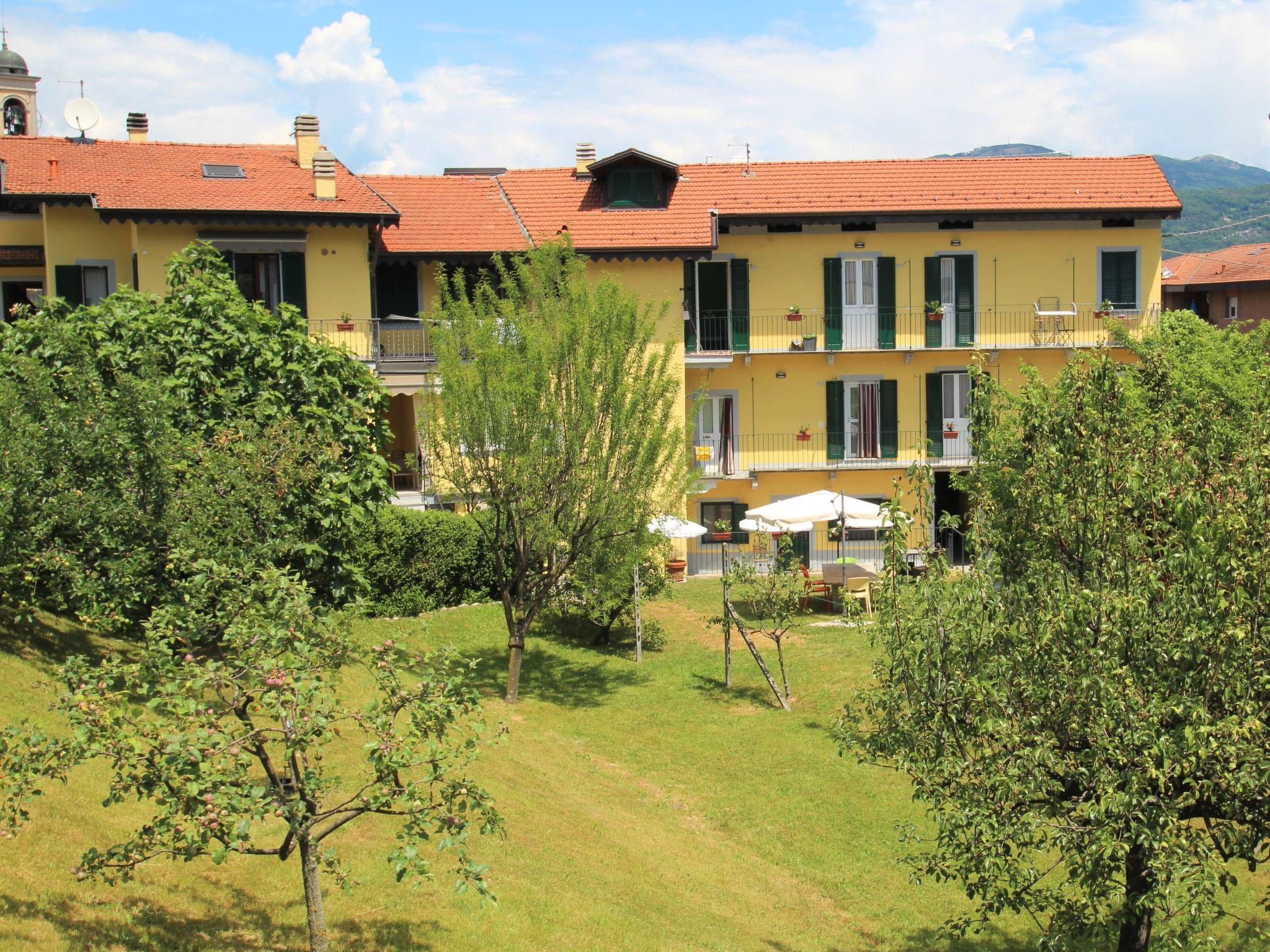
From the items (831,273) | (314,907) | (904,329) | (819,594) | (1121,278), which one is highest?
(831,273)

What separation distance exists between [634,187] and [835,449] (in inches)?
352

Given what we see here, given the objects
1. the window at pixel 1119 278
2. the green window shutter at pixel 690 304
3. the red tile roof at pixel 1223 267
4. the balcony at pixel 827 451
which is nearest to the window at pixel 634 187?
the green window shutter at pixel 690 304

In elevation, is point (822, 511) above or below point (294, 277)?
below

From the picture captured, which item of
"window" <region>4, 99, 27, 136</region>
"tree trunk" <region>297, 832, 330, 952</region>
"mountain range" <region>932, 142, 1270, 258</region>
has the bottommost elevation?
"tree trunk" <region>297, 832, 330, 952</region>

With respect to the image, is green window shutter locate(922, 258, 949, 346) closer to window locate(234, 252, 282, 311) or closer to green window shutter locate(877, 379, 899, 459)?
green window shutter locate(877, 379, 899, 459)

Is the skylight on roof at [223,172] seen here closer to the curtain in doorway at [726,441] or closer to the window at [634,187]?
the window at [634,187]

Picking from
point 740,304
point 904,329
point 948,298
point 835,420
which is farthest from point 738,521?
point 948,298

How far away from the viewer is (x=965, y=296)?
3250 centimetres

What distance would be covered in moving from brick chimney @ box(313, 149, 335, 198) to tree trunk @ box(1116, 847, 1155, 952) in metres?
22.6

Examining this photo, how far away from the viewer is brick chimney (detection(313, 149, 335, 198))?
88.6 ft

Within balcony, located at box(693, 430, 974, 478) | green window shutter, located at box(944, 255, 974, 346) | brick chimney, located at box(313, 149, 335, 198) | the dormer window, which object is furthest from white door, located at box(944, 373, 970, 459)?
brick chimney, located at box(313, 149, 335, 198)

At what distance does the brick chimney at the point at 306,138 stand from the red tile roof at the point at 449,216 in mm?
2299

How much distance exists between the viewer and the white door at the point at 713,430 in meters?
32.1

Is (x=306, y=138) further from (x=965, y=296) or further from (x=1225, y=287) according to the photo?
(x=1225, y=287)
